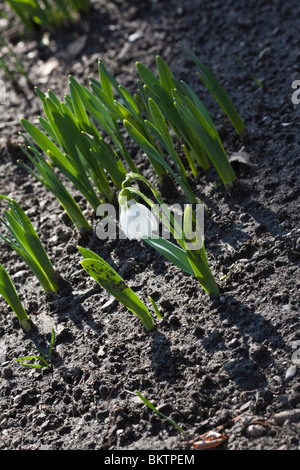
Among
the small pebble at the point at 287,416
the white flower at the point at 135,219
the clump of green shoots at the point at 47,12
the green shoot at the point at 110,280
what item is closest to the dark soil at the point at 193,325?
the small pebble at the point at 287,416

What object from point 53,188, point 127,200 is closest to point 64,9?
point 53,188

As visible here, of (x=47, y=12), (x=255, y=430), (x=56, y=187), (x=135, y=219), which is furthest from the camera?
(x=47, y=12)

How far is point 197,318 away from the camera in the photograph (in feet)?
6.15

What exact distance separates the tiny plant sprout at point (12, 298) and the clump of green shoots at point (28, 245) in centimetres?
Result: 11

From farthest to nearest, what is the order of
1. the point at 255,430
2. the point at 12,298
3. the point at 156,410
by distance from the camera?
the point at 12,298 < the point at 156,410 < the point at 255,430

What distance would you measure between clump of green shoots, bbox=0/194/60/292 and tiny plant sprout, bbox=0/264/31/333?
11cm

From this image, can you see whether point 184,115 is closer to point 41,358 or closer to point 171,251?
point 171,251

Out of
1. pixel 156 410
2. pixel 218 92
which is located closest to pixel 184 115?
pixel 218 92

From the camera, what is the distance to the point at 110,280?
5.82 ft

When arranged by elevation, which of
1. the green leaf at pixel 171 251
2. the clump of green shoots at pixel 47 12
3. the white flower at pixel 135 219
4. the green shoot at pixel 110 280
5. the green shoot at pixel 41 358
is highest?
the clump of green shoots at pixel 47 12

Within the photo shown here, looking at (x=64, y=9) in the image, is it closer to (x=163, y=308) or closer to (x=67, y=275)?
(x=67, y=275)

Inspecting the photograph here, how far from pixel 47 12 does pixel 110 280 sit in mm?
2792

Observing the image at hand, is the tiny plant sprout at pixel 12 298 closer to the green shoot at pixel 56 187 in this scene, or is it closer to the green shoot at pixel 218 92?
the green shoot at pixel 56 187

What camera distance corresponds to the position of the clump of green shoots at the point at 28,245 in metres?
2.00
